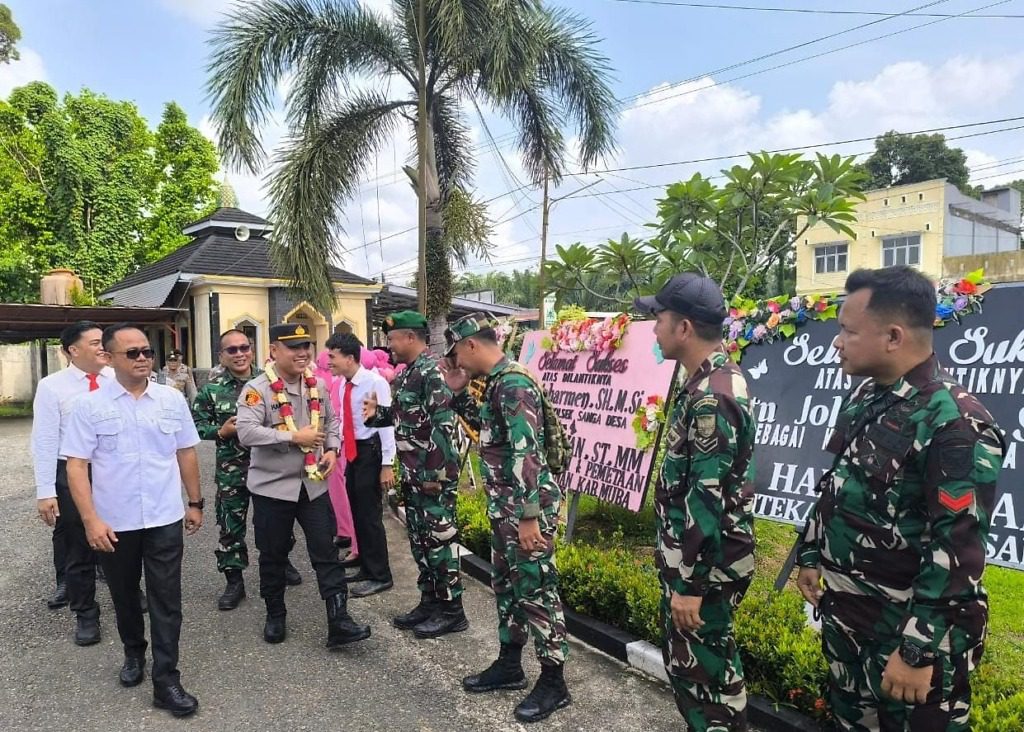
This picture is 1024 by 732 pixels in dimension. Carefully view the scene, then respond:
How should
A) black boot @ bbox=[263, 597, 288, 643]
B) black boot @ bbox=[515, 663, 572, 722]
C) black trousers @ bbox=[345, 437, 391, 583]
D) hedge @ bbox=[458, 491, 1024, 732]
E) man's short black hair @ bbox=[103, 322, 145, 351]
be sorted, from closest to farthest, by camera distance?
hedge @ bbox=[458, 491, 1024, 732] < black boot @ bbox=[515, 663, 572, 722] < man's short black hair @ bbox=[103, 322, 145, 351] < black boot @ bbox=[263, 597, 288, 643] < black trousers @ bbox=[345, 437, 391, 583]

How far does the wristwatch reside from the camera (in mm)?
1654

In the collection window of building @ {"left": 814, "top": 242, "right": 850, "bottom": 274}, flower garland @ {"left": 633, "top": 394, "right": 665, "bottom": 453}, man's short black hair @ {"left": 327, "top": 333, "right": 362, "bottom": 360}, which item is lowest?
flower garland @ {"left": 633, "top": 394, "right": 665, "bottom": 453}

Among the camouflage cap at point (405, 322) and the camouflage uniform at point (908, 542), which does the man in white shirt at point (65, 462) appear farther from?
the camouflage uniform at point (908, 542)

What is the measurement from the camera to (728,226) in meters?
5.93

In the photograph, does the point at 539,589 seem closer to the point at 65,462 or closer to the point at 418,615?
the point at 418,615

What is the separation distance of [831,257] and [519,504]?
32259 millimetres

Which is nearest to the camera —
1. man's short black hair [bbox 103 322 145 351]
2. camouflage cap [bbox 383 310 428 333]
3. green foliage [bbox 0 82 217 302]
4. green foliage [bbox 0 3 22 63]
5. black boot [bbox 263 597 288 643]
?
man's short black hair [bbox 103 322 145 351]

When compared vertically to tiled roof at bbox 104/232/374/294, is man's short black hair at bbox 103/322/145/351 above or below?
below

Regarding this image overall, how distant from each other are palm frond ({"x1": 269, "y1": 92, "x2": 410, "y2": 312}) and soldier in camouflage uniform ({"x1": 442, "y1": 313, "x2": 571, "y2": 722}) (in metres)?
6.24

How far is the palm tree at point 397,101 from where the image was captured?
8492mm

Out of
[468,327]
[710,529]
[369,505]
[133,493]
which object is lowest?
[369,505]

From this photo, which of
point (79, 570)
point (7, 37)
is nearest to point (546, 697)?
point (79, 570)

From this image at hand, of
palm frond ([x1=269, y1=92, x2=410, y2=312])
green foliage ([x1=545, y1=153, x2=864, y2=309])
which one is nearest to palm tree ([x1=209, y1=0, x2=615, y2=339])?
palm frond ([x1=269, y1=92, x2=410, y2=312])

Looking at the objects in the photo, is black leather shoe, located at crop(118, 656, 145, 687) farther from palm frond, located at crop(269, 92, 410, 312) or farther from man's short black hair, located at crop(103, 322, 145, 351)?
palm frond, located at crop(269, 92, 410, 312)
